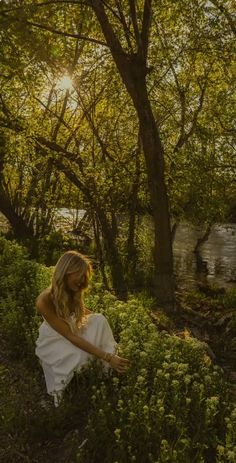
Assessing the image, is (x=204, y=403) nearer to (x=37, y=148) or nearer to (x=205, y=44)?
(x=205, y=44)

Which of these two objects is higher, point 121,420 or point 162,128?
point 162,128

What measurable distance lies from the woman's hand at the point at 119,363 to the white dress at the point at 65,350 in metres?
0.39

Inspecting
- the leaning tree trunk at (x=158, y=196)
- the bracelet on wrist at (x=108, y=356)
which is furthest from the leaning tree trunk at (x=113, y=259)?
the bracelet on wrist at (x=108, y=356)

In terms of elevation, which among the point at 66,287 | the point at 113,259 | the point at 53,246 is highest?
the point at 66,287

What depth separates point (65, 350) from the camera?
644cm

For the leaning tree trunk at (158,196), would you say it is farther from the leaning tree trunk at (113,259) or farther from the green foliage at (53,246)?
the green foliage at (53,246)

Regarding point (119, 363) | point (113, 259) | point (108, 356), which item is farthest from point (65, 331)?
point (113, 259)

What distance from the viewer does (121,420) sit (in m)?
4.84

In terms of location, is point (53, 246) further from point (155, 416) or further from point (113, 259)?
point (155, 416)

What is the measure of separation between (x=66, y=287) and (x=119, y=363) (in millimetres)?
1086

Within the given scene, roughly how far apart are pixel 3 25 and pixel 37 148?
691 cm

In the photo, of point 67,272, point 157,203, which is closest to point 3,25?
point 157,203

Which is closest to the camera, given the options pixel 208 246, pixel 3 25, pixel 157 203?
pixel 3 25

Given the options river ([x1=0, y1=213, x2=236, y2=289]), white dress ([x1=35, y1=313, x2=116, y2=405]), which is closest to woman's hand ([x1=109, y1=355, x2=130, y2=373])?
white dress ([x1=35, y1=313, x2=116, y2=405])
